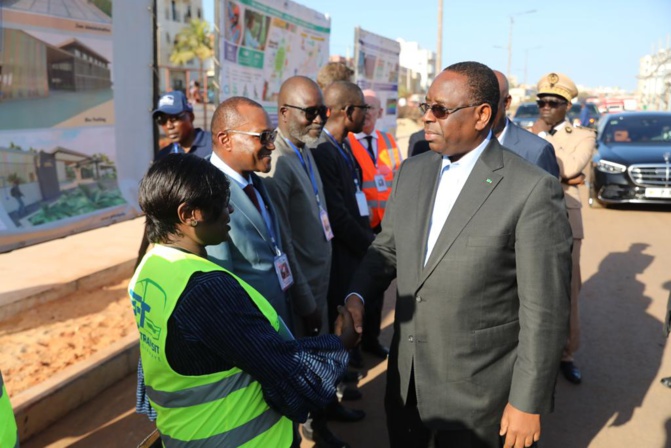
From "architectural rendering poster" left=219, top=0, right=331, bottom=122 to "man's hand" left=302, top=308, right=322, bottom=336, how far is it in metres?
2.84

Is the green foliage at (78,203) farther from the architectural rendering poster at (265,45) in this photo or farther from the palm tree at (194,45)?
the palm tree at (194,45)

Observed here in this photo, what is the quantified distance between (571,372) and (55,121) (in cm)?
426

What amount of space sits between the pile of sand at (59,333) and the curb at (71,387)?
0.35 metres

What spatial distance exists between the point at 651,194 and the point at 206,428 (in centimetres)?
1061

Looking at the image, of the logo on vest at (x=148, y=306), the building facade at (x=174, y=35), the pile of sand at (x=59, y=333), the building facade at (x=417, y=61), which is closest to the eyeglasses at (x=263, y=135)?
the logo on vest at (x=148, y=306)

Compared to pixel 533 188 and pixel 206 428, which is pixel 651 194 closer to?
pixel 533 188

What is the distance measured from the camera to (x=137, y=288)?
68.0 inches

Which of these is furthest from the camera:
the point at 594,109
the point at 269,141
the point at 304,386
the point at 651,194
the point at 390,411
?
the point at 594,109

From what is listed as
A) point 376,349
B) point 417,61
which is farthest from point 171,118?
point 417,61

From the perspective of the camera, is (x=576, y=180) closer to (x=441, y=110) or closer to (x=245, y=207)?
(x=441, y=110)

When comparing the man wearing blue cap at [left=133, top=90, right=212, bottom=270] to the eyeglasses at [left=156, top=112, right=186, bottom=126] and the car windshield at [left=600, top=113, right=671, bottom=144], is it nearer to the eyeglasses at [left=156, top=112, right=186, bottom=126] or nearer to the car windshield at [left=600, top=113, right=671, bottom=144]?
the eyeglasses at [left=156, top=112, right=186, bottom=126]

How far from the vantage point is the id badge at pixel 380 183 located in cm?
486

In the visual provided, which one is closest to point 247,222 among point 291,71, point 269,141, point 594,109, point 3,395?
point 269,141

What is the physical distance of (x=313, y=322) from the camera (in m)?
3.28
